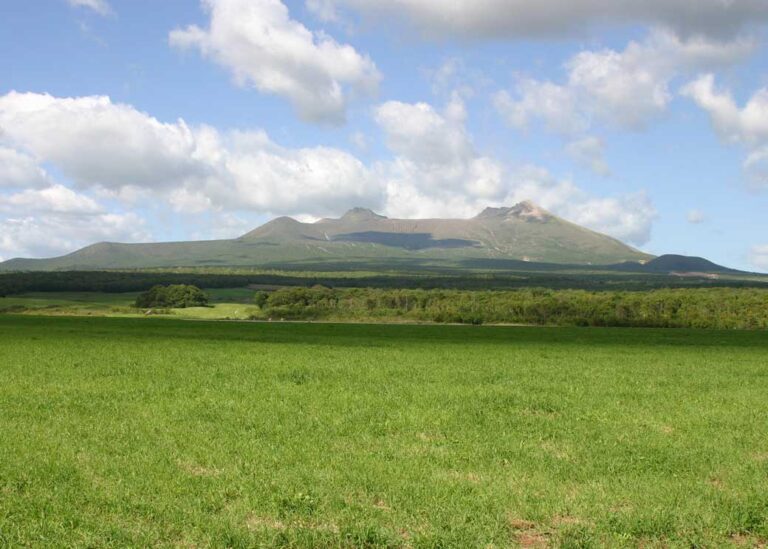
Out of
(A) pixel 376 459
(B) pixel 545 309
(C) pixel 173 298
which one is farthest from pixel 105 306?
(A) pixel 376 459

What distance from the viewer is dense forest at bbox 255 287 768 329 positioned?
105188 mm

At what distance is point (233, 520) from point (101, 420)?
9.69 meters

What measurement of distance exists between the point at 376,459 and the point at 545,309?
105225 mm

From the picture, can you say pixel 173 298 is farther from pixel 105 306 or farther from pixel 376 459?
pixel 376 459

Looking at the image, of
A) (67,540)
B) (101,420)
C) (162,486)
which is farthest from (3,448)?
(67,540)

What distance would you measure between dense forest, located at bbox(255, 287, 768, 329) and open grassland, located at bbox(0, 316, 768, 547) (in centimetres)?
7719

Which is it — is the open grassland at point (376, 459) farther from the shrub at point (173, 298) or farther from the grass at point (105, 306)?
the shrub at point (173, 298)

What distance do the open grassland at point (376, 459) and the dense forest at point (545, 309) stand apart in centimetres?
7719

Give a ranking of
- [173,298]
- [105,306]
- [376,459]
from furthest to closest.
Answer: [173,298] < [105,306] < [376,459]

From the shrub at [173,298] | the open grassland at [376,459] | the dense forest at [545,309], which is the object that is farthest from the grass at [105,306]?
the open grassland at [376,459]

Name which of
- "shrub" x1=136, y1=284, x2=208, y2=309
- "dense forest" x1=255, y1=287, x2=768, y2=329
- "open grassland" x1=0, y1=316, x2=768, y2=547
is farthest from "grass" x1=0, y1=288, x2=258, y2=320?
"open grassland" x1=0, y1=316, x2=768, y2=547

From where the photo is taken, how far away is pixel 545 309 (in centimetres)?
11756

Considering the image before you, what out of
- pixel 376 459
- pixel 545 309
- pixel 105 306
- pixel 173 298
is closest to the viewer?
pixel 376 459

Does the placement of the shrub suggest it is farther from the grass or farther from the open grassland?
the open grassland
